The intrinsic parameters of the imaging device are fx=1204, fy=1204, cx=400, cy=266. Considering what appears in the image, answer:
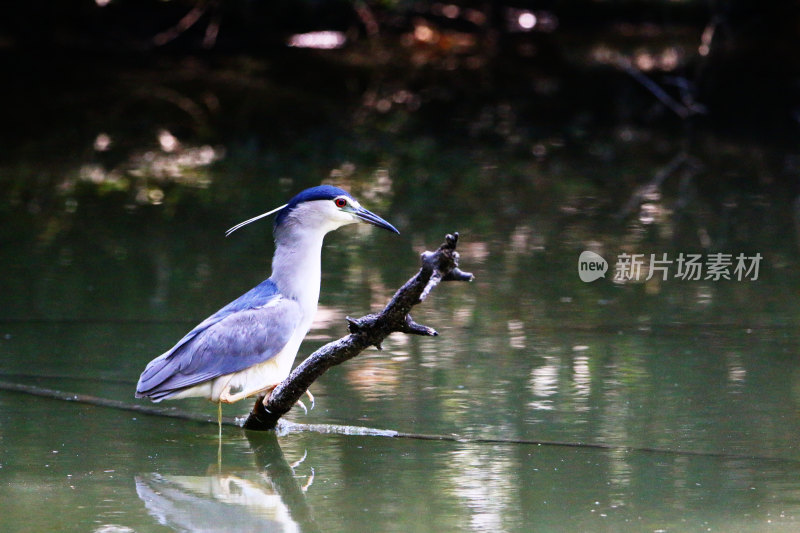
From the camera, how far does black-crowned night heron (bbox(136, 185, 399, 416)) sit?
575 cm

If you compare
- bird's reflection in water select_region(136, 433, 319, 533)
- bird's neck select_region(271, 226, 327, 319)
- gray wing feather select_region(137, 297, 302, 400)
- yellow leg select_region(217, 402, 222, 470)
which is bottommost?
bird's reflection in water select_region(136, 433, 319, 533)

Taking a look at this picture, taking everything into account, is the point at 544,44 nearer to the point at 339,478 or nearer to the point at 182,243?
the point at 182,243

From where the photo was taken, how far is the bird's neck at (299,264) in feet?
19.6

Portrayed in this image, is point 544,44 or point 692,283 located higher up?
point 544,44

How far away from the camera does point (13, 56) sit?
68.8 ft

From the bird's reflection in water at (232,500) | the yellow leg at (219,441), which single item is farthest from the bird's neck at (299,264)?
the bird's reflection in water at (232,500)

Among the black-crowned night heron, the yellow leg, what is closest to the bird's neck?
the black-crowned night heron

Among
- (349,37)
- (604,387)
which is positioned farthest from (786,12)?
(604,387)

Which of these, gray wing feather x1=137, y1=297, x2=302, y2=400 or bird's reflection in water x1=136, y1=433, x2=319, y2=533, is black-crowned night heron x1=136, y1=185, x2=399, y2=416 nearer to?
gray wing feather x1=137, y1=297, x2=302, y2=400

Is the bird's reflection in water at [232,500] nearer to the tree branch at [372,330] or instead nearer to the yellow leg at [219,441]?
the yellow leg at [219,441]

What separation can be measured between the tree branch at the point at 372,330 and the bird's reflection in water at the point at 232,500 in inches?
12.2

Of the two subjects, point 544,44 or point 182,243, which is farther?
point 544,44

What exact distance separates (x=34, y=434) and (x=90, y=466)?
59 cm

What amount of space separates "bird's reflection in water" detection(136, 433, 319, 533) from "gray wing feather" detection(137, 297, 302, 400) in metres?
0.47
